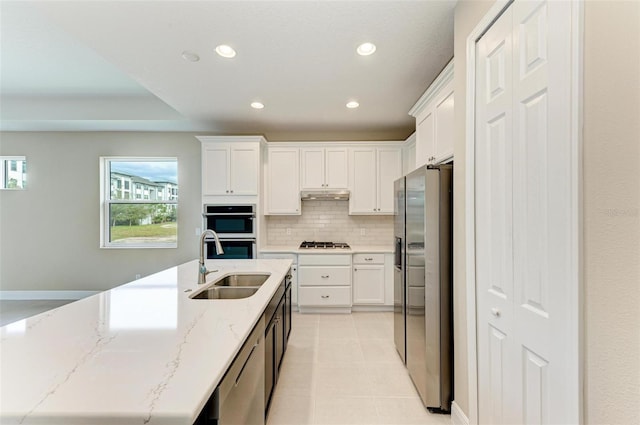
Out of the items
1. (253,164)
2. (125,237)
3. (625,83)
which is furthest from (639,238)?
(125,237)

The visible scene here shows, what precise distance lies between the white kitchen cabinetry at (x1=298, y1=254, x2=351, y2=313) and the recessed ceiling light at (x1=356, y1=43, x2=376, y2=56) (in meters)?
2.42

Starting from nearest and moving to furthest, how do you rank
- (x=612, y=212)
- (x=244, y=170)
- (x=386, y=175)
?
(x=612, y=212)
(x=244, y=170)
(x=386, y=175)

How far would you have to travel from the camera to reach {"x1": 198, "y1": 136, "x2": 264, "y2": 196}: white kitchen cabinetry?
374cm

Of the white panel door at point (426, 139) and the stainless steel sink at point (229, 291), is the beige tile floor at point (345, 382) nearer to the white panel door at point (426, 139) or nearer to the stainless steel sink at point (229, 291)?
the stainless steel sink at point (229, 291)

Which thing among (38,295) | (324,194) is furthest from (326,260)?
(38,295)

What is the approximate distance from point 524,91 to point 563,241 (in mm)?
634

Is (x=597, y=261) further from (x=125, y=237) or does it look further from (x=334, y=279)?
(x=125, y=237)

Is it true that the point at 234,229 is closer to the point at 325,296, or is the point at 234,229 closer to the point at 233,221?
the point at 233,221

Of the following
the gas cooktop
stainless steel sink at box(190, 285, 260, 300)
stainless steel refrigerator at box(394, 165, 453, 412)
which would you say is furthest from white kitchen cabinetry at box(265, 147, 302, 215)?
stainless steel refrigerator at box(394, 165, 453, 412)

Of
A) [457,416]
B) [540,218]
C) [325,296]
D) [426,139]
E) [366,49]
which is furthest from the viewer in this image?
[325,296]

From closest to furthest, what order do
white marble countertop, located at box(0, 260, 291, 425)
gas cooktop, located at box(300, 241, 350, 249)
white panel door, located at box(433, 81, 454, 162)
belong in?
white marble countertop, located at box(0, 260, 291, 425)
white panel door, located at box(433, 81, 454, 162)
gas cooktop, located at box(300, 241, 350, 249)

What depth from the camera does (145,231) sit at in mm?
4383

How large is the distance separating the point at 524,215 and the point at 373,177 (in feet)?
9.56

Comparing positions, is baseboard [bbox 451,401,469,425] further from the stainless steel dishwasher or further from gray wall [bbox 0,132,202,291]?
gray wall [bbox 0,132,202,291]
